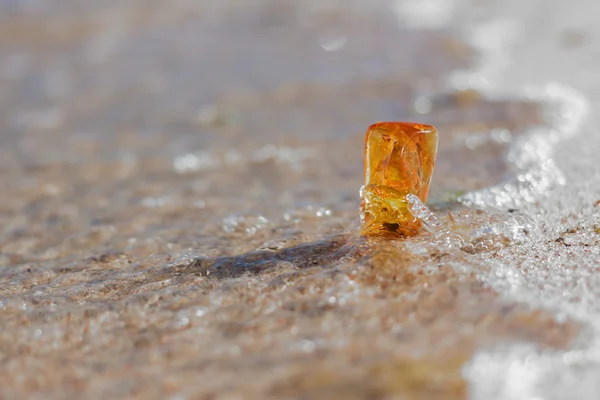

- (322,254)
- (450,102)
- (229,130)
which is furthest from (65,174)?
(450,102)

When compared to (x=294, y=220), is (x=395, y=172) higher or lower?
higher

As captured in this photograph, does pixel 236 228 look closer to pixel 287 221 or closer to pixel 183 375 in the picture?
pixel 287 221

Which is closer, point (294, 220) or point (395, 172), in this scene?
point (395, 172)

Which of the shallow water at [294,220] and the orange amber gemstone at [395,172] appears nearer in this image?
the shallow water at [294,220]

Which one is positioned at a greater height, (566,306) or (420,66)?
(420,66)
